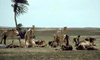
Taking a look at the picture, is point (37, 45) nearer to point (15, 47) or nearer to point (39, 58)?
point (15, 47)

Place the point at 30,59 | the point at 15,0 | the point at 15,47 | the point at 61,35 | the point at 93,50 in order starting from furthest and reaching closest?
1. the point at 15,0
2. the point at 61,35
3. the point at 15,47
4. the point at 93,50
5. the point at 30,59

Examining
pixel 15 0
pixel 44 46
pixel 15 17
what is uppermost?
pixel 15 0

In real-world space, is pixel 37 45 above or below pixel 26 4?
below

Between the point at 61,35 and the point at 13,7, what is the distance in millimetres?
25872

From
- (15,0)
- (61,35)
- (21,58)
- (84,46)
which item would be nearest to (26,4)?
(15,0)

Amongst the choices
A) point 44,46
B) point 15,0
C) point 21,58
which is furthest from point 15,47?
point 15,0

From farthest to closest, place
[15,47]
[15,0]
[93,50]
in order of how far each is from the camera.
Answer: [15,0] < [15,47] < [93,50]

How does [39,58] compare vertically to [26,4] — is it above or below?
below

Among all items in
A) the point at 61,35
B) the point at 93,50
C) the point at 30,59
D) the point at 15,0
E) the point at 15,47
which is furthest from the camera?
the point at 15,0

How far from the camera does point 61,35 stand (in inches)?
1025

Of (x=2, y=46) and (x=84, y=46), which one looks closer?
→ (x=84, y=46)

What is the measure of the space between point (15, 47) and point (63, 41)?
14.9ft

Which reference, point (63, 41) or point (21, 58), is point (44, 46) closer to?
point (63, 41)

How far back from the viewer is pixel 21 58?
1608cm
